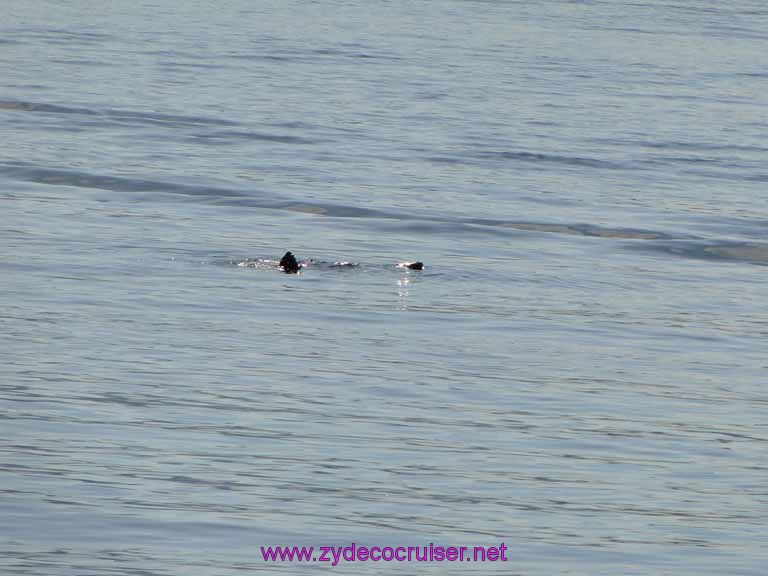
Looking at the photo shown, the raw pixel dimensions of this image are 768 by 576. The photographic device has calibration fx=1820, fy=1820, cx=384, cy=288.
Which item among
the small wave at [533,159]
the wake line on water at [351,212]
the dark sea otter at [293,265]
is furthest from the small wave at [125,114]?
the dark sea otter at [293,265]

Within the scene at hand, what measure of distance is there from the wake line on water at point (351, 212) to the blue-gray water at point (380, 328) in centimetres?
6

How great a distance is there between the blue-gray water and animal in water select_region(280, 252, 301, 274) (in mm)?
108

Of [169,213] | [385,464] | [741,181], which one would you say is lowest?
[385,464]

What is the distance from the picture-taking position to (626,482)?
9812 mm

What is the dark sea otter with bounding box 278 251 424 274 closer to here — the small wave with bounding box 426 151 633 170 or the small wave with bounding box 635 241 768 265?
the small wave with bounding box 635 241 768 265

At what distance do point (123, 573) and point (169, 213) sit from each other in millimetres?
12302

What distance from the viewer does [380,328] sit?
14.0m

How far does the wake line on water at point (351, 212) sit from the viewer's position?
19.4 m

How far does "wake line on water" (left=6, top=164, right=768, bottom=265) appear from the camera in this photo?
19422 mm

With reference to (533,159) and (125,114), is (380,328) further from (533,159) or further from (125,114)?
(125,114)

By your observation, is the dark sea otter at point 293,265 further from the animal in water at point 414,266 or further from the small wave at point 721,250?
the small wave at point 721,250

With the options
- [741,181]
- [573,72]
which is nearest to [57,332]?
[741,181]

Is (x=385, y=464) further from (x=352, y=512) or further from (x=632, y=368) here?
(x=632, y=368)

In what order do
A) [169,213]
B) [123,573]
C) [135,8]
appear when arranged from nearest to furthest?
[123,573] → [169,213] → [135,8]
